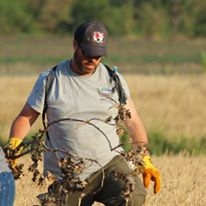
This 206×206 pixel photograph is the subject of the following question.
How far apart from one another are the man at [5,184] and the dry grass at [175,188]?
5.29 ft

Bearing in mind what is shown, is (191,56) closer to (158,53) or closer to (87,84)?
(158,53)

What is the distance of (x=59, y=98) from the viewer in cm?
636

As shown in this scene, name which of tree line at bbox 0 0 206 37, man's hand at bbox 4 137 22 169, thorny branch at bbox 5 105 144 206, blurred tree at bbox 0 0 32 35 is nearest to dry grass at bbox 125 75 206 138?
man's hand at bbox 4 137 22 169

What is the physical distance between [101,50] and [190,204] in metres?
1.87

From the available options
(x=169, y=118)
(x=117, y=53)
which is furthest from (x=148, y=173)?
(x=117, y=53)

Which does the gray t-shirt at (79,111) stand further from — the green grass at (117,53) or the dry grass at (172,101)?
the green grass at (117,53)

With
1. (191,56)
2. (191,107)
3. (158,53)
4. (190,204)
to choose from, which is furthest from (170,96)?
(158,53)

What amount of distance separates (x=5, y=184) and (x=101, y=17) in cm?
8058

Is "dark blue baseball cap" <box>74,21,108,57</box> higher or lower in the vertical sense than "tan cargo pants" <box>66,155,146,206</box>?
higher

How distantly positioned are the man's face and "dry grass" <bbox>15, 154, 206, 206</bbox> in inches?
58.6

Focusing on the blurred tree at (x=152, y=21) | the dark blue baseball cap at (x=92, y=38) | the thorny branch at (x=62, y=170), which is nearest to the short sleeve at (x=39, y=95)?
the dark blue baseball cap at (x=92, y=38)

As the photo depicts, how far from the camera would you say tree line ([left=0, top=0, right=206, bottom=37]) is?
84062 mm

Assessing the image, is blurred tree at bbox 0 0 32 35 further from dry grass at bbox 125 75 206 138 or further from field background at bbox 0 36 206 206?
dry grass at bbox 125 75 206 138

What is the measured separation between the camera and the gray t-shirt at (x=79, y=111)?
634 centimetres
